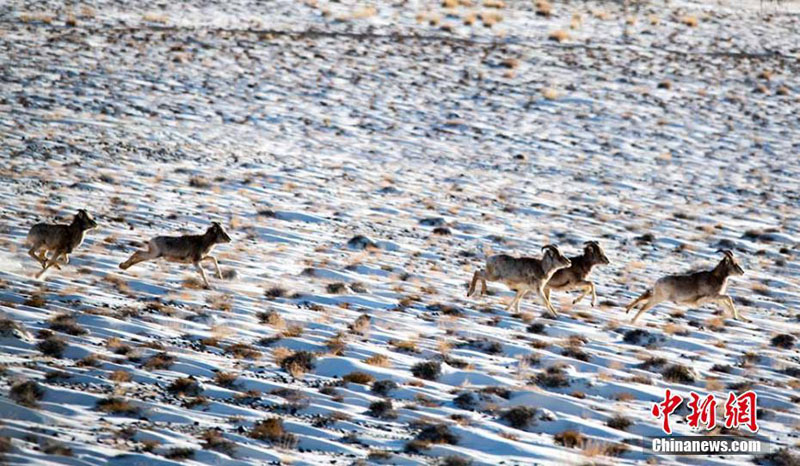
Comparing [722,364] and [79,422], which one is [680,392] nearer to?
[722,364]

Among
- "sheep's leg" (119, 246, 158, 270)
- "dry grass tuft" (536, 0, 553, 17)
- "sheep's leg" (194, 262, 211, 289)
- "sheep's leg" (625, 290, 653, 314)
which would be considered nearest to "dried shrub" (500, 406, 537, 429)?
"sheep's leg" (625, 290, 653, 314)

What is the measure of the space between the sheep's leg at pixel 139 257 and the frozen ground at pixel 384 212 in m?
0.31

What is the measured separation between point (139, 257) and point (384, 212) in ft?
28.9

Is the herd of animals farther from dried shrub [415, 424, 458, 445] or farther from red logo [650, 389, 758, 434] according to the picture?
dried shrub [415, 424, 458, 445]

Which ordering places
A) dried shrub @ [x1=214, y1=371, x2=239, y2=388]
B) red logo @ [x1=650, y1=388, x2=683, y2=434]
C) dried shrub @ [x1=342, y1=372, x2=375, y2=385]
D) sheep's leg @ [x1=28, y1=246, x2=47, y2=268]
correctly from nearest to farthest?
1. dried shrub @ [x1=214, y1=371, x2=239, y2=388]
2. red logo @ [x1=650, y1=388, x2=683, y2=434]
3. dried shrub @ [x1=342, y1=372, x2=375, y2=385]
4. sheep's leg @ [x1=28, y1=246, x2=47, y2=268]

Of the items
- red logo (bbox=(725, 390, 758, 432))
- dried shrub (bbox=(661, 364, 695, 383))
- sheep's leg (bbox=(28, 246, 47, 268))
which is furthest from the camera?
sheep's leg (bbox=(28, 246, 47, 268))

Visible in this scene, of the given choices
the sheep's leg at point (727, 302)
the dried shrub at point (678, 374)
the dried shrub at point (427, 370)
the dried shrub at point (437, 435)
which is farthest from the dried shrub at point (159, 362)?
the sheep's leg at point (727, 302)

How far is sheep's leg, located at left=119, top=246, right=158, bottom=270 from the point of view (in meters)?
16.0

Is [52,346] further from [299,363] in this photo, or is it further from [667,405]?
[667,405]

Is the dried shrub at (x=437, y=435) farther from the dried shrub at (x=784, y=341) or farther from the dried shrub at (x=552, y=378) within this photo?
the dried shrub at (x=784, y=341)

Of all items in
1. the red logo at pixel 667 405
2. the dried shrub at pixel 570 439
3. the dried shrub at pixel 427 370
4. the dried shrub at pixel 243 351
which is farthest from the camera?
the dried shrub at pixel 243 351

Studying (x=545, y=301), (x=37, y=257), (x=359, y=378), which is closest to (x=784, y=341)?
(x=545, y=301)

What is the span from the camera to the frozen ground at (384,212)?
420 inches

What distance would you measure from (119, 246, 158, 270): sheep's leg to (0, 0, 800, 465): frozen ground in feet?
1.00
